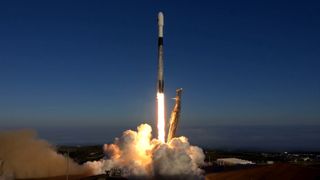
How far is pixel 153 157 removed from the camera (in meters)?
61.7

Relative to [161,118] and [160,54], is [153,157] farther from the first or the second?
[160,54]

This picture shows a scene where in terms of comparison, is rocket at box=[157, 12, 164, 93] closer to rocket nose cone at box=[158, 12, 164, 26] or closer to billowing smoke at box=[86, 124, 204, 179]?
rocket nose cone at box=[158, 12, 164, 26]

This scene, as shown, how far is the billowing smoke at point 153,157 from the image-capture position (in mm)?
60094

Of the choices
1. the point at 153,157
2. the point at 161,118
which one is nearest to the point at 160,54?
the point at 161,118

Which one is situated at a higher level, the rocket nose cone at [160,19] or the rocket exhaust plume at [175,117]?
the rocket nose cone at [160,19]

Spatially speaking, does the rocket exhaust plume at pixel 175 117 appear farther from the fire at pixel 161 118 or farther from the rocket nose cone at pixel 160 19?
the rocket nose cone at pixel 160 19

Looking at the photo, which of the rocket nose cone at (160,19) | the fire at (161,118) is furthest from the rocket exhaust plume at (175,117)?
the rocket nose cone at (160,19)

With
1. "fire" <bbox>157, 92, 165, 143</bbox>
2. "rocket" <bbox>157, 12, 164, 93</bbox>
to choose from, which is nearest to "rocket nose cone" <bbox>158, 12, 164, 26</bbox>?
"rocket" <bbox>157, 12, 164, 93</bbox>

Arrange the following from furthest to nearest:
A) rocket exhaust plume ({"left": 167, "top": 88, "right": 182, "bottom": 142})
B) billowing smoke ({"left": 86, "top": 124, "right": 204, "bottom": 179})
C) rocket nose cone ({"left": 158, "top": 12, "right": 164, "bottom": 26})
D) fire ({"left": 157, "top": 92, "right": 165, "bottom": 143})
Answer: rocket exhaust plume ({"left": 167, "top": 88, "right": 182, "bottom": 142}) < fire ({"left": 157, "top": 92, "right": 165, "bottom": 143}) < rocket nose cone ({"left": 158, "top": 12, "right": 164, "bottom": 26}) < billowing smoke ({"left": 86, "top": 124, "right": 204, "bottom": 179})

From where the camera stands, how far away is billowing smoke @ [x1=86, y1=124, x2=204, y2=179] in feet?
197

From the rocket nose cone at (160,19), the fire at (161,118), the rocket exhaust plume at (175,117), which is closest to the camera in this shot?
the rocket nose cone at (160,19)

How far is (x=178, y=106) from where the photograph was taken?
68.0m

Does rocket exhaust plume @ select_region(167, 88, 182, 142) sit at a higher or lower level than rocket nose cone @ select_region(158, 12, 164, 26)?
lower

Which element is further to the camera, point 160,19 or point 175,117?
point 175,117
